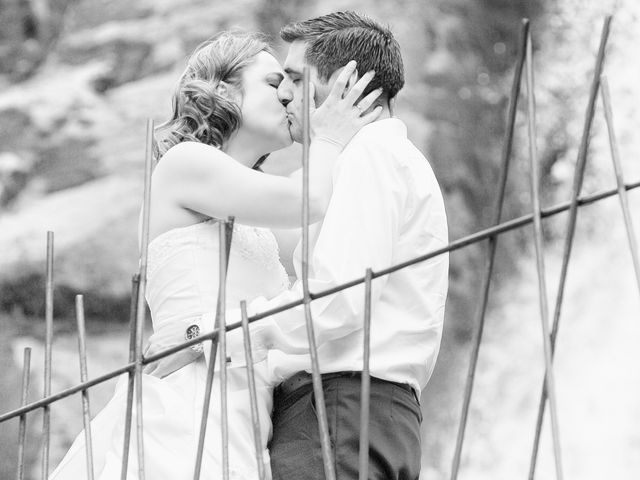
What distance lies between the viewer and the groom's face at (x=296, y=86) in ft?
7.55

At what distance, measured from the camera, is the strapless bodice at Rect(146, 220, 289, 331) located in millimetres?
2180

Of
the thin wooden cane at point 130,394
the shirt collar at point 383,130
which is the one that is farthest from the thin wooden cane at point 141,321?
the shirt collar at point 383,130

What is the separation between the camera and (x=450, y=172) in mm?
8172

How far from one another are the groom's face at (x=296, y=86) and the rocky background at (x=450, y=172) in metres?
4.88

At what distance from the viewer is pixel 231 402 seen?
79.6 inches

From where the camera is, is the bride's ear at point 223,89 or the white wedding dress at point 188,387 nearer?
the white wedding dress at point 188,387

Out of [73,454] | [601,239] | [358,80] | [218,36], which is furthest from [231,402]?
[601,239]

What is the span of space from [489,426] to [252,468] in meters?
6.47

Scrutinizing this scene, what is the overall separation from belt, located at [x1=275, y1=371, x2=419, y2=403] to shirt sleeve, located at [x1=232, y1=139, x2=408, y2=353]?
0.25ft

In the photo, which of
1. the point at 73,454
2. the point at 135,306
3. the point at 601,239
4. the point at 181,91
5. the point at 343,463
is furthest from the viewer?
the point at 601,239

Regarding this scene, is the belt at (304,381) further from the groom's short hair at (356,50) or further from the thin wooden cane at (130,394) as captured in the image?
the groom's short hair at (356,50)

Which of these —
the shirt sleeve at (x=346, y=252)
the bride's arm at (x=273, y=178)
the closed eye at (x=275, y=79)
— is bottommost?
the shirt sleeve at (x=346, y=252)

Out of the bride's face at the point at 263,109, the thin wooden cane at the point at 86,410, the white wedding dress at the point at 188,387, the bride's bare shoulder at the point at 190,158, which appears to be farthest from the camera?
the bride's face at the point at 263,109

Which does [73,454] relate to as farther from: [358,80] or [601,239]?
[601,239]
